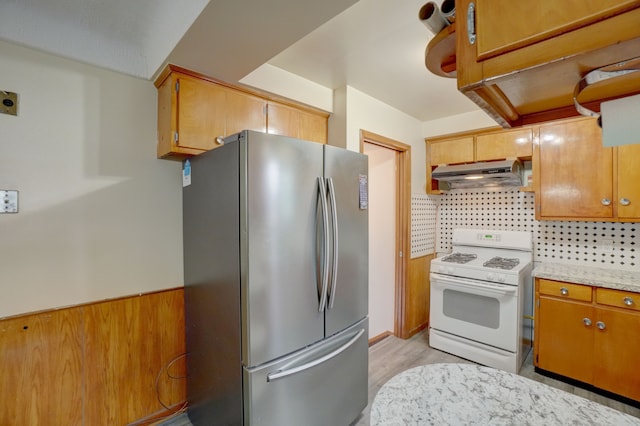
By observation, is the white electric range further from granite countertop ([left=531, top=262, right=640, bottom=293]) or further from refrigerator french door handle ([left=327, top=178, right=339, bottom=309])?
refrigerator french door handle ([left=327, top=178, right=339, bottom=309])

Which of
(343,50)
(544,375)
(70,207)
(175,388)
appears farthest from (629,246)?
(70,207)

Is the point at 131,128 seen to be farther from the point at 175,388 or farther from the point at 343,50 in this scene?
the point at 175,388

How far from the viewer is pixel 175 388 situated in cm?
197

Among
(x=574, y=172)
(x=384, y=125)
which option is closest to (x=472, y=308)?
(x=574, y=172)

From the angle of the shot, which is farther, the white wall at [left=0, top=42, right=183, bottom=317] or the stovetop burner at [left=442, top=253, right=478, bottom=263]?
the stovetop burner at [left=442, top=253, right=478, bottom=263]

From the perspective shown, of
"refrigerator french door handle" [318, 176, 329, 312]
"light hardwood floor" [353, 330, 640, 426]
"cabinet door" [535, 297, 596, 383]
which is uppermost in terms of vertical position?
"refrigerator french door handle" [318, 176, 329, 312]

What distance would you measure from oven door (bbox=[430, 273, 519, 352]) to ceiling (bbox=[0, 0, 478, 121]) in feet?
6.29

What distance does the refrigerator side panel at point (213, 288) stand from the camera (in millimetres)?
1413

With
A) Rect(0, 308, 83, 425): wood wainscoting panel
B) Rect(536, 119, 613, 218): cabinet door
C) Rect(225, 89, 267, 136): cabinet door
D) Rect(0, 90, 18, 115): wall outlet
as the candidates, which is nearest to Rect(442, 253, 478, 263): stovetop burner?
Rect(536, 119, 613, 218): cabinet door

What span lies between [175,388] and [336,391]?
3.72 ft

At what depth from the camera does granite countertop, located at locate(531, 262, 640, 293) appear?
6.67ft

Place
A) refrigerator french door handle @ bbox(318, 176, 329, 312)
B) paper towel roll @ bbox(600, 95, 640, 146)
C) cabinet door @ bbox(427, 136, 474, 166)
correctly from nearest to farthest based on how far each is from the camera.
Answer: paper towel roll @ bbox(600, 95, 640, 146) < refrigerator french door handle @ bbox(318, 176, 329, 312) < cabinet door @ bbox(427, 136, 474, 166)

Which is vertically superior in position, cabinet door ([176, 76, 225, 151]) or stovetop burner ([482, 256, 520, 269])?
cabinet door ([176, 76, 225, 151])

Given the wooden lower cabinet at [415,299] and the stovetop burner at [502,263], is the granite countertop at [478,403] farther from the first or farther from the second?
the wooden lower cabinet at [415,299]
